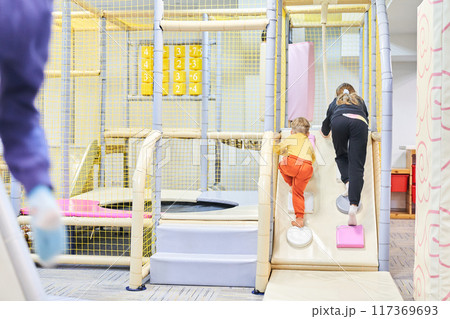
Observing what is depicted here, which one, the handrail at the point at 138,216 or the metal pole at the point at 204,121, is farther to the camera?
the metal pole at the point at 204,121

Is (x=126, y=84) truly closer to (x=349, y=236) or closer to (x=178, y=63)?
(x=178, y=63)

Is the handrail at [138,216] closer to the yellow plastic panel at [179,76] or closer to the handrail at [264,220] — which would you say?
the handrail at [264,220]

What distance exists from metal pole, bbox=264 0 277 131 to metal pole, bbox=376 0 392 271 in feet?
2.12

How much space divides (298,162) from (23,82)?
2.46 meters

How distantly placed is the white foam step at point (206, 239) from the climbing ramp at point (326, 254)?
0.75 feet

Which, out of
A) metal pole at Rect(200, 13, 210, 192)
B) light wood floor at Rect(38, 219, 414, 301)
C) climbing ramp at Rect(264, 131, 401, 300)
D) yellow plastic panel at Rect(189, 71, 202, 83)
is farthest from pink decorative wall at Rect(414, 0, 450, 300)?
yellow plastic panel at Rect(189, 71, 202, 83)

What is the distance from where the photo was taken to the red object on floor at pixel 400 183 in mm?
5164

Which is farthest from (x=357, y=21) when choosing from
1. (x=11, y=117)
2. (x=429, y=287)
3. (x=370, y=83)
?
(x=11, y=117)

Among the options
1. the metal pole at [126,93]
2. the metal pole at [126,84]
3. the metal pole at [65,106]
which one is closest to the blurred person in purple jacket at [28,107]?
the metal pole at [65,106]

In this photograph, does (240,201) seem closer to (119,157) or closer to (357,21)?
(119,157)

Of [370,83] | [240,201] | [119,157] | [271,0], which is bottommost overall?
[240,201]

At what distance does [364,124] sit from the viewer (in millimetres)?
2887

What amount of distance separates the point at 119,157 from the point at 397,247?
8.31 feet

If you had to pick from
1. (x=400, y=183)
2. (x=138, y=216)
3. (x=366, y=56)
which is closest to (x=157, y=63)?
(x=138, y=216)
